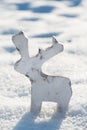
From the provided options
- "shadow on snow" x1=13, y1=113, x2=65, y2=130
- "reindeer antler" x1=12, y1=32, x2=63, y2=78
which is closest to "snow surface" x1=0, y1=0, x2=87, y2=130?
"shadow on snow" x1=13, y1=113, x2=65, y2=130

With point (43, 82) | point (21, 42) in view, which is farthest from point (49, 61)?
point (21, 42)

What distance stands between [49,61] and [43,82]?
0.72 m

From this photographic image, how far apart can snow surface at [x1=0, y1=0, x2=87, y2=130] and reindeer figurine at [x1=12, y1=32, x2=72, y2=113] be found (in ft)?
0.22

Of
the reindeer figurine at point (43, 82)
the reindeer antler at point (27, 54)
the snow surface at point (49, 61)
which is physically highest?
the reindeer antler at point (27, 54)

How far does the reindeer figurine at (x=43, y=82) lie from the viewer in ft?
6.46

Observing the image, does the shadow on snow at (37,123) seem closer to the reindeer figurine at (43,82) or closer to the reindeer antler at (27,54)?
the reindeer figurine at (43,82)

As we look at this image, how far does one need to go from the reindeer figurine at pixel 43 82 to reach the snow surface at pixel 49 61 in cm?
7

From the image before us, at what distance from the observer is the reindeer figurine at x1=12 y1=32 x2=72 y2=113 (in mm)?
1970

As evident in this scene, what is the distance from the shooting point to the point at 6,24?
3582 mm

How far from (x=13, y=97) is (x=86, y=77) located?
47 cm

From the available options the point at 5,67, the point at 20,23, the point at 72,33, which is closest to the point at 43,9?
the point at 20,23

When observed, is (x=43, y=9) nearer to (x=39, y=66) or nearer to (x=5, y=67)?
(x=5, y=67)

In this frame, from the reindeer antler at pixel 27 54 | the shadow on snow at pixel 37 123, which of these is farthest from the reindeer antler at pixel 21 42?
the shadow on snow at pixel 37 123

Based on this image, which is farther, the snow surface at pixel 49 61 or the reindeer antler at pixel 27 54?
the snow surface at pixel 49 61
